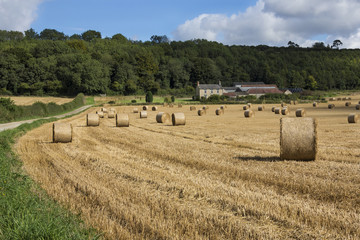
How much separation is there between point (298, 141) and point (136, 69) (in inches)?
5307

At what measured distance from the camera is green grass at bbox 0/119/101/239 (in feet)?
16.4

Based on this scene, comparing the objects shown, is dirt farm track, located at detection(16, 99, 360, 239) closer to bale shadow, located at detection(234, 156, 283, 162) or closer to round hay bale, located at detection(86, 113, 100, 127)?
bale shadow, located at detection(234, 156, 283, 162)

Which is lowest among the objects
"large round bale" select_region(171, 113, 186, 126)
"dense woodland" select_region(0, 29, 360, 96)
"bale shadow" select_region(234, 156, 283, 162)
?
"bale shadow" select_region(234, 156, 283, 162)

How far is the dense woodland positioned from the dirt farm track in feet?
336

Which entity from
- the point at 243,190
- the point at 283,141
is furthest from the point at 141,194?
the point at 283,141

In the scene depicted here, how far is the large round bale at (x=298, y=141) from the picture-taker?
37.9 ft

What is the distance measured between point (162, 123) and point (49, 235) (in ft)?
85.3

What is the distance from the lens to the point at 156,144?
16.3 metres

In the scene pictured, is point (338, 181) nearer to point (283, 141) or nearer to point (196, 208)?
point (283, 141)

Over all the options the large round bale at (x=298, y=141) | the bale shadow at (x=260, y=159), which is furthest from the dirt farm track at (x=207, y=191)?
the large round bale at (x=298, y=141)

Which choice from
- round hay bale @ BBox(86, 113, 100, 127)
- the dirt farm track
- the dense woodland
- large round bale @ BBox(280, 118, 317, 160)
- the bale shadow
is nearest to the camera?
the dirt farm track

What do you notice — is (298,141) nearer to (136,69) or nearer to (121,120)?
(121,120)

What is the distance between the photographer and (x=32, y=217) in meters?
5.49

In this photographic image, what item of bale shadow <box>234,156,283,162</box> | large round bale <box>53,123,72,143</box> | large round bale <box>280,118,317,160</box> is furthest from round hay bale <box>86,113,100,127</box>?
large round bale <box>280,118,317,160</box>
